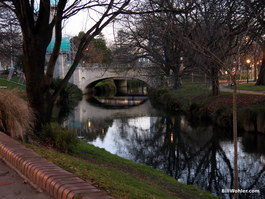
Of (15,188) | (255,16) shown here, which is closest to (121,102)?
(255,16)

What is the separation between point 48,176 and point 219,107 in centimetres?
1723

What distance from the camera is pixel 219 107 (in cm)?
2006

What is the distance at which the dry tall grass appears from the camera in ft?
24.5

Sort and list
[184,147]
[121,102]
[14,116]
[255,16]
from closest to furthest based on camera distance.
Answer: [14,116]
[255,16]
[184,147]
[121,102]

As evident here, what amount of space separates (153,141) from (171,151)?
250 centimetres

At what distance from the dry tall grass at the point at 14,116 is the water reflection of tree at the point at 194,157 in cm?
499

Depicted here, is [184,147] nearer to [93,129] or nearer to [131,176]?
[93,129]

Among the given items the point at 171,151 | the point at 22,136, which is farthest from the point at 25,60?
the point at 171,151

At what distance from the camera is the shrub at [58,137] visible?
870cm

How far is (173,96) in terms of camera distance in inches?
1175

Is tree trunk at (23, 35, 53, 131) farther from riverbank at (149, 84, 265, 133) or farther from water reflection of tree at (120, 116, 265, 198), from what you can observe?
riverbank at (149, 84, 265, 133)

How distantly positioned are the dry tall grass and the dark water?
496cm

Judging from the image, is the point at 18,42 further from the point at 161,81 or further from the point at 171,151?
the point at 171,151

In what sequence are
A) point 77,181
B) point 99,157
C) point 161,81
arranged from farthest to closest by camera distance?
point 161,81 → point 99,157 → point 77,181
